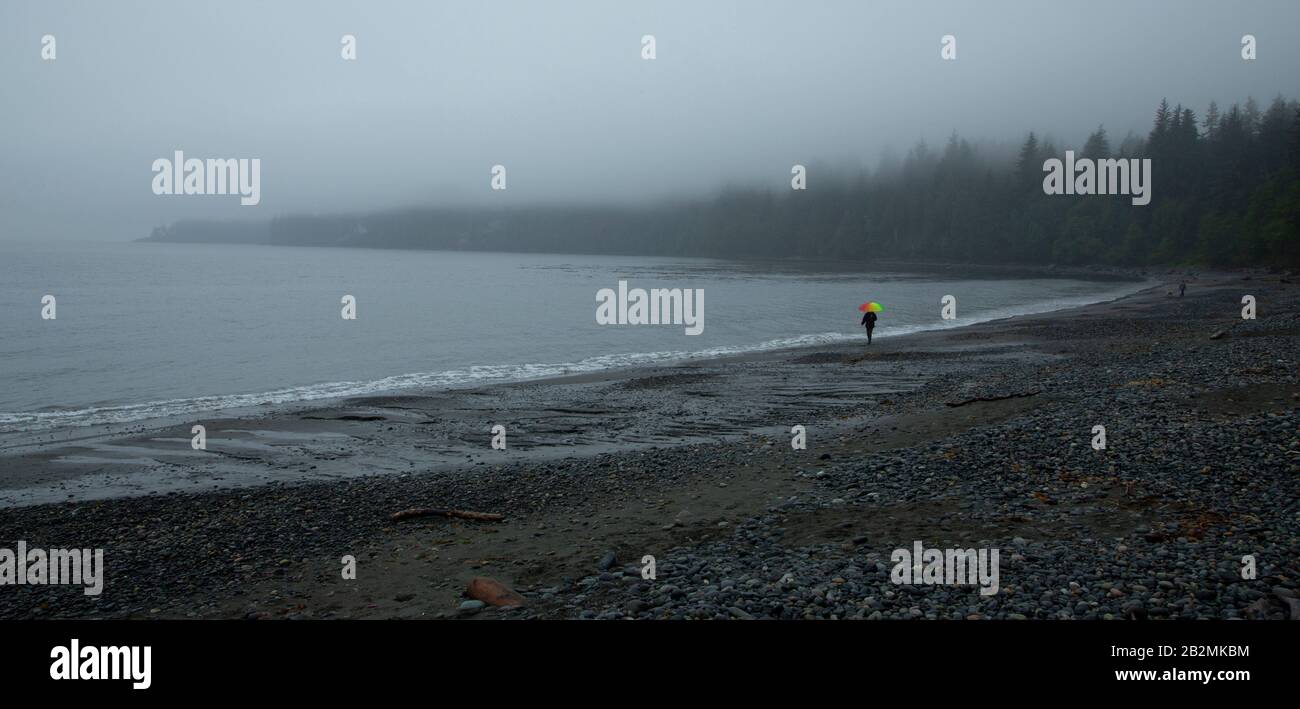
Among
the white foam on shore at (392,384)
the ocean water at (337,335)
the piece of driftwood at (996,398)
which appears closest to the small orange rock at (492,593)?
the piece of driftwood at (996,398)

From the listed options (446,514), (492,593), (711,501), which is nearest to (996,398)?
(711,501)

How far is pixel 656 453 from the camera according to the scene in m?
16.4

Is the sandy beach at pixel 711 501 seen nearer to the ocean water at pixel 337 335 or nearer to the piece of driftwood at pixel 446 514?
the piece of driftwood at pixel 446 514

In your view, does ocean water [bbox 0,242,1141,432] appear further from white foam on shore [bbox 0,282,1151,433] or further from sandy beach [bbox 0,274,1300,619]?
sandy beach [bbox 0,274,1300,619]

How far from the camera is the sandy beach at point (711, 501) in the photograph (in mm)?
7754

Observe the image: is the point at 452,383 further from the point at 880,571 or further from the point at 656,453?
the point at 880,571

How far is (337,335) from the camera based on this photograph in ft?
152

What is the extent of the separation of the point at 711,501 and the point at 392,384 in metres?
21.0

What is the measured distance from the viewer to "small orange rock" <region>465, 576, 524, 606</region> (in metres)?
8.22

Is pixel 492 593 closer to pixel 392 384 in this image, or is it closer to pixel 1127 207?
pixel 392 384

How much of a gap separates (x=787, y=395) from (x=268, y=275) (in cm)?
12011

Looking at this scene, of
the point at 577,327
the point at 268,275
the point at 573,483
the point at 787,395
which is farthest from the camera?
the point at 268,275

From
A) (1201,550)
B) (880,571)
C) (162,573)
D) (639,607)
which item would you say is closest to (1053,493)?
(1201,550)

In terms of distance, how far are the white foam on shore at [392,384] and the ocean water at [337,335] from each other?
95 millimetres
